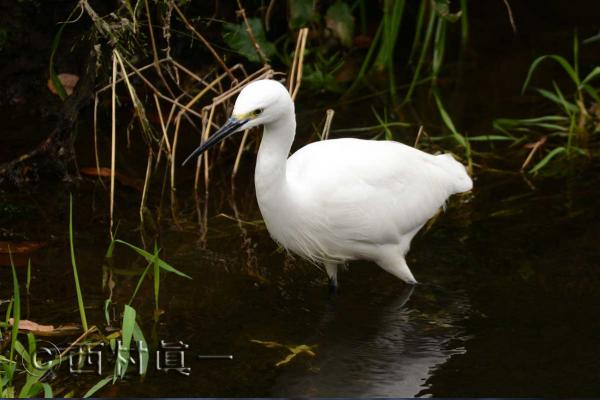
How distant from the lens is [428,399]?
366cm

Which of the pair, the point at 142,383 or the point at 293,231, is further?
the point at 293,231

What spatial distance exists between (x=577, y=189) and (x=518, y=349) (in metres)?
1.77

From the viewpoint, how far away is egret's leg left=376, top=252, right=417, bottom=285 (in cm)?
443

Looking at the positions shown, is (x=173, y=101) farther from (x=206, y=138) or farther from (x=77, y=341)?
(x=77, y=341)

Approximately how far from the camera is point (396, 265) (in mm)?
4434

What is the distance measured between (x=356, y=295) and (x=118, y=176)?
180 cm

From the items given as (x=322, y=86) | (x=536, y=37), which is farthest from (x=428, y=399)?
(x=536, y=37)

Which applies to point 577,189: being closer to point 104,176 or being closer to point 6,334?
point 104,176

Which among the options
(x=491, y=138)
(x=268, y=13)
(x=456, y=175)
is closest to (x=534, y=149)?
(x=491, y=138)

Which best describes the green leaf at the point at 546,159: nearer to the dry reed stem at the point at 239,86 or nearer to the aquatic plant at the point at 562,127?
the aquatic plant at the point at 562,127

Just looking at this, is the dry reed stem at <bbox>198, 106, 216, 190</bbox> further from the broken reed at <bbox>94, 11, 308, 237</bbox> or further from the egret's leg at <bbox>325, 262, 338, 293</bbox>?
the egret's leg at <bbox>325, 262, 338, 293</bbox>

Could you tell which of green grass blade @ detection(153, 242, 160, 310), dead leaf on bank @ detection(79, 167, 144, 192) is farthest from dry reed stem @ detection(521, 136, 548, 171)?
green grass blade @ detection(153, 242, 160, 310)

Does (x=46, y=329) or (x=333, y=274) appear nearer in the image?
(x=46, y=329)

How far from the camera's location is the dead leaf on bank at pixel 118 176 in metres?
5.56
